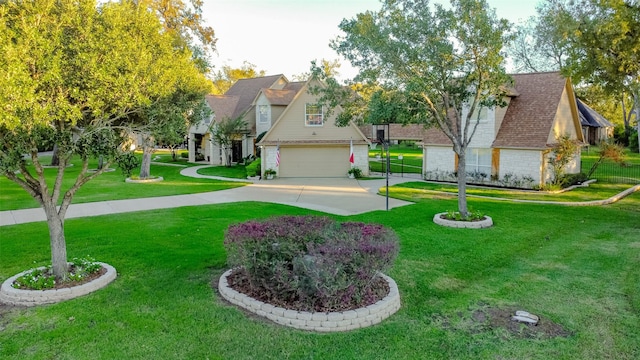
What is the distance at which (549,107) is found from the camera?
67.9 feet

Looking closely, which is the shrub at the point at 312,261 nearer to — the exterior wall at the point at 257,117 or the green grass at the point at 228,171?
the green grass at the point at 228,171

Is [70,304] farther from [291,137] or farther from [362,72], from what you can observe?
[291,137]

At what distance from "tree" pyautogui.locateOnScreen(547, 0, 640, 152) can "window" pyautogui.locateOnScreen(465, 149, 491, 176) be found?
754cm

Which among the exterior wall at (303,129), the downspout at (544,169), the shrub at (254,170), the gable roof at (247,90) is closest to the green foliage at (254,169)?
the shrub at (254,170)

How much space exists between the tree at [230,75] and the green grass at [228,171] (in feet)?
130

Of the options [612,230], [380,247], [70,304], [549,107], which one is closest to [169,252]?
[70,304]

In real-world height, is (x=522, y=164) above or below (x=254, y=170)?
above

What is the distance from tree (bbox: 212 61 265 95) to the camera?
6875 centimetres

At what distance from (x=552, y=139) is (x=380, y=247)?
17.4 m

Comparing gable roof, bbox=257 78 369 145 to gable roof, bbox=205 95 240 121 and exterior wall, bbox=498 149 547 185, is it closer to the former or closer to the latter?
exterior wall, bbox=498 149 547 185

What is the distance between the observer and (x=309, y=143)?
2569 cm

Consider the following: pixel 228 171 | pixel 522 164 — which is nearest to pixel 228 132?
pixel 228 171

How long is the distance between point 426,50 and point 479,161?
1149 centimetres

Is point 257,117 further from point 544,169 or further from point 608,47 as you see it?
point 608,47
